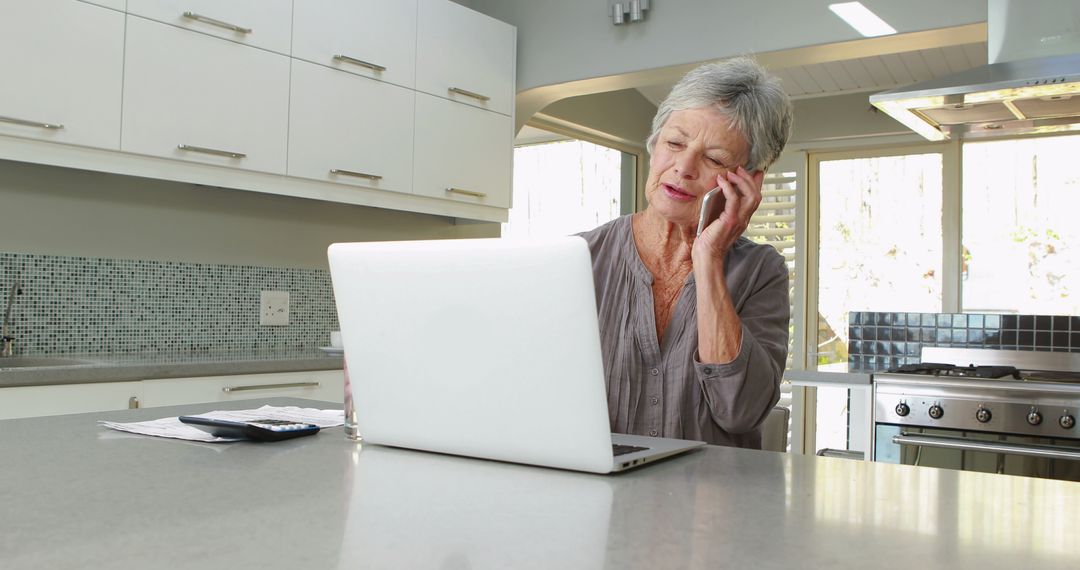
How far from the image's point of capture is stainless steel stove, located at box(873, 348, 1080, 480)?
2.76m

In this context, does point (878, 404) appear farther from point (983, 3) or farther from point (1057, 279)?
point (1057, 279)

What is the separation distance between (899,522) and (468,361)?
0.48 m

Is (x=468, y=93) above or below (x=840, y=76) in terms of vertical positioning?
below

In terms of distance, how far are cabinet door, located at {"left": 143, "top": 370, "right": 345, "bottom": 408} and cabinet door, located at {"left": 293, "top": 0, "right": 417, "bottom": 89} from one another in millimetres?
1108

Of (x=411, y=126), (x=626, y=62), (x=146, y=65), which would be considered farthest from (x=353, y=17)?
(x=626, y=62)

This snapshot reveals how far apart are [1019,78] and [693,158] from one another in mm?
1693

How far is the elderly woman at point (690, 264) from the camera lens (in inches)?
57.9

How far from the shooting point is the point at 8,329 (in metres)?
→ 2.71

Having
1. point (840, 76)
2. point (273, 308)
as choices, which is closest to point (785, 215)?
point (840, 76)

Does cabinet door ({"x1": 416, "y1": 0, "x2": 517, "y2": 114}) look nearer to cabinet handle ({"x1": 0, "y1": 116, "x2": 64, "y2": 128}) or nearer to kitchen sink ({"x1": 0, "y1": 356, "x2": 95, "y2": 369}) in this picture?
cabinet handle ({"x1": 0, "y1": 116, "x2": 64, "y2": 128})

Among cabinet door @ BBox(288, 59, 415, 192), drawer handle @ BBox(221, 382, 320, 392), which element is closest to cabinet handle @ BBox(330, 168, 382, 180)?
cabinet door @ BBox(288, 59, 415, 192)

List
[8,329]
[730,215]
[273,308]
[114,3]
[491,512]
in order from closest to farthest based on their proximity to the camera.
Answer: [491,512] → [730,215] → [114,3] → [8,329] → [273,308]

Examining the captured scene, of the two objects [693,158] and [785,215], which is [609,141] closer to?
[785,215]

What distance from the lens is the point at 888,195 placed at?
5645 mm
